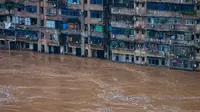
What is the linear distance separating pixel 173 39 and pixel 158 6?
359 centimetres

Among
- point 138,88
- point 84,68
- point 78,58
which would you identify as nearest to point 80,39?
point 78,58

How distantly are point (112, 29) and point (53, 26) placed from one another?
726 centimetres

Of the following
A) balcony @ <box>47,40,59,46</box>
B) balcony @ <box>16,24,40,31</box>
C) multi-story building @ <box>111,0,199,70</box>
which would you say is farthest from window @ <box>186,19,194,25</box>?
balcony @ <box>16,24,40,31</box>

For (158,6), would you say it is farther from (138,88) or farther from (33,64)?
(33,64)

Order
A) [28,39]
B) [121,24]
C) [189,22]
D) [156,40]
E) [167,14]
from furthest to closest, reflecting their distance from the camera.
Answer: [28,39] < [121,24] < [156,40] < [167,14] < [189,22]

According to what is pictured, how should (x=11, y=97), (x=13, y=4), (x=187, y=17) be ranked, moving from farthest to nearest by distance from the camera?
(x=13, y=4) < (x=187, y=17) < (x=11, y=97)

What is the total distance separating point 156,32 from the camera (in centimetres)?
5041

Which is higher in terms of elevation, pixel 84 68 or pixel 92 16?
pixel 92 16

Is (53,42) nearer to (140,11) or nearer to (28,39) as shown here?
(28,39)

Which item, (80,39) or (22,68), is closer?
(22,68)

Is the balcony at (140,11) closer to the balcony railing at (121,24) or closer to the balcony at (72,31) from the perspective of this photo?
the balcony railing at (121,24)

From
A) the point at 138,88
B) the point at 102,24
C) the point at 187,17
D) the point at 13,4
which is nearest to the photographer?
the point at 138,88

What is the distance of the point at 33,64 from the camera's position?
51.2m

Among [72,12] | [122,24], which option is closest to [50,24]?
[72,12]
